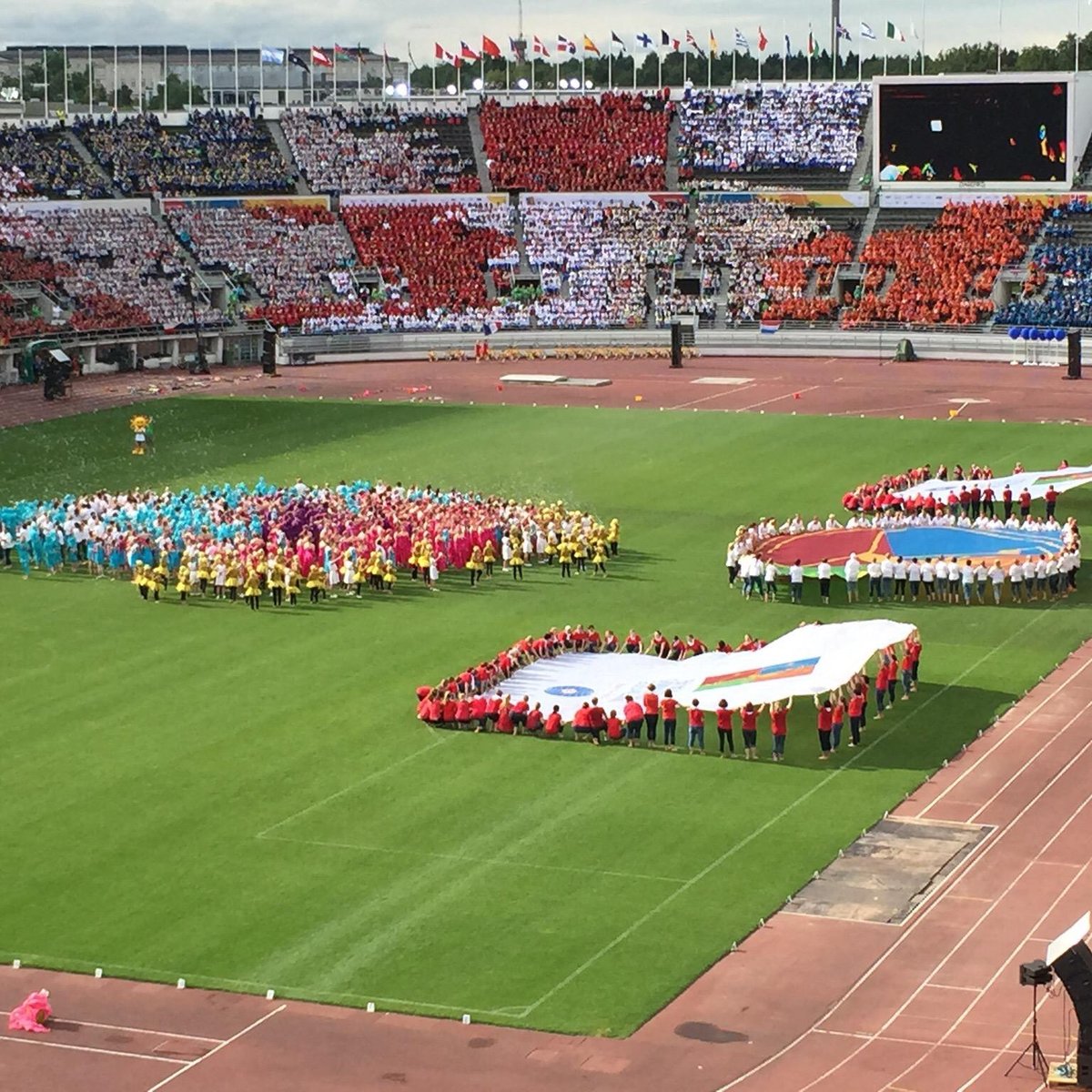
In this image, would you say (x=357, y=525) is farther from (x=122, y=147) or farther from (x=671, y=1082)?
(x=122, y=147)

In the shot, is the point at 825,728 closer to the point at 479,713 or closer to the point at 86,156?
the point at 479,713

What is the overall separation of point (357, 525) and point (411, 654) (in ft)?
32.7

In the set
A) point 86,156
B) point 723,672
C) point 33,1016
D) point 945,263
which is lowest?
point 33,1016

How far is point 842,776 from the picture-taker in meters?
36.9

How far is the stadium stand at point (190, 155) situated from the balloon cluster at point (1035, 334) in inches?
1625

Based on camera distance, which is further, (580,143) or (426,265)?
(580,143)

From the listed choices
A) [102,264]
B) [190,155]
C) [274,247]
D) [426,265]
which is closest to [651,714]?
[102,264]

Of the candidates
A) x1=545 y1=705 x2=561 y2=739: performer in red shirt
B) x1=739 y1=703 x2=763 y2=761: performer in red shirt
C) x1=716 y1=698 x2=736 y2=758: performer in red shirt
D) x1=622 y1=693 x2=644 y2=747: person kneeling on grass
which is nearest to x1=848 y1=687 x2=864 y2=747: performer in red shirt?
x1=739 y1=703 x2=763 y2=761: performer in red shirt

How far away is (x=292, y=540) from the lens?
55.3m

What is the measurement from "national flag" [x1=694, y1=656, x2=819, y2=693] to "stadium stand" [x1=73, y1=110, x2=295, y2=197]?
3052 inches

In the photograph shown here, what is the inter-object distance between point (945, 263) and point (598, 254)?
1828 centimetres

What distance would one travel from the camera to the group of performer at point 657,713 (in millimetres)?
38219

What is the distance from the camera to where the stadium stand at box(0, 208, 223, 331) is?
3903 inches

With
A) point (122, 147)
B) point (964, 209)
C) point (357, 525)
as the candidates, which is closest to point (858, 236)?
point (964, 209)
